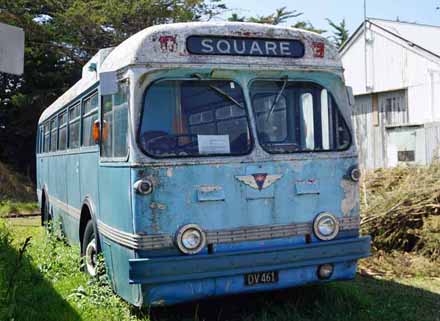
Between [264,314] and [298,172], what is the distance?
1452 mm

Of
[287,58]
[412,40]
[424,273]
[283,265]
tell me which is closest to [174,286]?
[283,265]

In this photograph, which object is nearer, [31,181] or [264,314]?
[264,314]

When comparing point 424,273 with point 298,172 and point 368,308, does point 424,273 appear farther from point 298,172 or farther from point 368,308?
point 298,172

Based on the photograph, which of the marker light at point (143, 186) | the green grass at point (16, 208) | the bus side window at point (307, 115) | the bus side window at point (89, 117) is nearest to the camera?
the marker light at point (143, 186)

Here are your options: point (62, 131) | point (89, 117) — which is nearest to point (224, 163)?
point (89, 117)

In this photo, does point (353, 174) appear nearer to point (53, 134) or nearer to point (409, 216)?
point (409, 216)

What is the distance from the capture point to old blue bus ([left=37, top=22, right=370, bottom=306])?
489 centimetres

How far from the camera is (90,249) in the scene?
668cm

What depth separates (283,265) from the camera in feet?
16.9

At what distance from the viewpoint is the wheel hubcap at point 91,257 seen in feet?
21.3

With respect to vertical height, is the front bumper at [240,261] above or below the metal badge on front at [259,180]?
below

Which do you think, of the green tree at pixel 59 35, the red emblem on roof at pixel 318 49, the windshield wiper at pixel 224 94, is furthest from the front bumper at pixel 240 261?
the green tree at pixel 59 35

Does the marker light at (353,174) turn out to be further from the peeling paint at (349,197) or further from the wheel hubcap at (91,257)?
the wheel hubcap at (91,257)

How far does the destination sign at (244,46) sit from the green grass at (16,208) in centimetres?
1402
